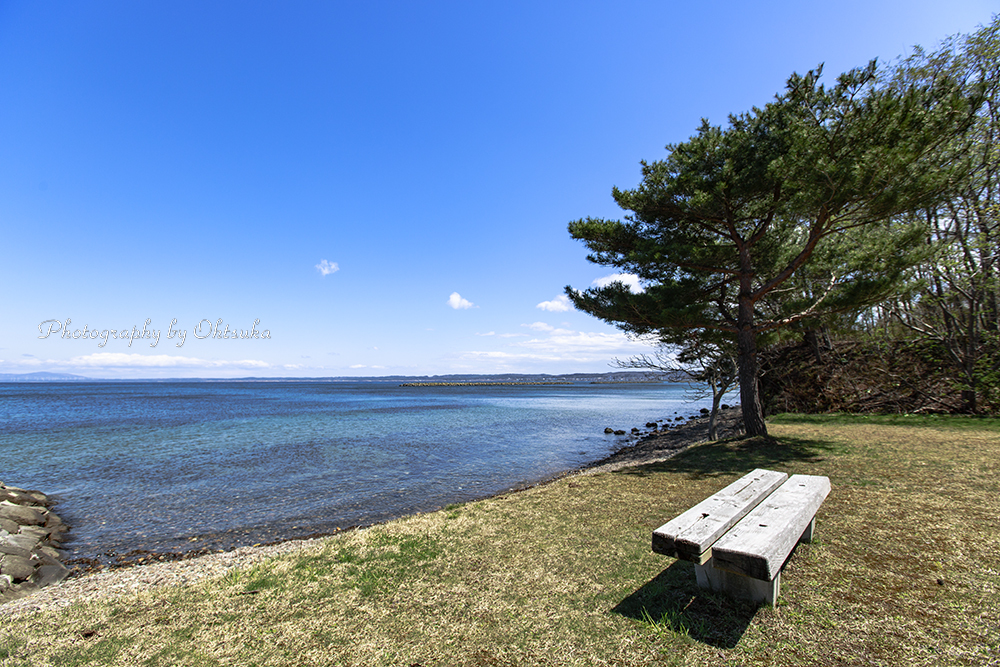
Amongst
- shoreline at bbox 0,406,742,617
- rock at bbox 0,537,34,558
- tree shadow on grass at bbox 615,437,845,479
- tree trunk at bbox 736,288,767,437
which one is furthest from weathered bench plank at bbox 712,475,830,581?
rock at bbox 0,537,34,558

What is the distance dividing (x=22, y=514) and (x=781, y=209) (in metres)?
18.4

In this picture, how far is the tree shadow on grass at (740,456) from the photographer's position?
9000 mm

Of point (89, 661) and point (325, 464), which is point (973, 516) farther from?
point (325, 464)

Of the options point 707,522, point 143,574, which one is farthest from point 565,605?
point 143,574

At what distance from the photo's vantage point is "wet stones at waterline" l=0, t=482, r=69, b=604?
5.98m

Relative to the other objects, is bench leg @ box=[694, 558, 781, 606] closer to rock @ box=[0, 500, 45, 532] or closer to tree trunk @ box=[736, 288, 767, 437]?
tree trunk @ box=[736, 288, 767, 437]

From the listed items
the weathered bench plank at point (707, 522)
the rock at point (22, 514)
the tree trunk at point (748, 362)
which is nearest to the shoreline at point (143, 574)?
the rock at point (22, 514)

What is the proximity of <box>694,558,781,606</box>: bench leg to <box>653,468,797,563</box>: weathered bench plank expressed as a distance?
1.00 feet

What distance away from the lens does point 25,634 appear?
12.3ft

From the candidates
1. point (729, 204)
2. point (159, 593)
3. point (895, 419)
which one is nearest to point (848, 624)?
point (159, 593)

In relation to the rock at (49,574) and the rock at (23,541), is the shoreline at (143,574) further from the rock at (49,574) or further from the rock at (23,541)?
the rock at (23,541)

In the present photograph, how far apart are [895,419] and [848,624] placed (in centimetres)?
1570

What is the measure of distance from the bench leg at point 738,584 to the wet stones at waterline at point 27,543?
8192 mm

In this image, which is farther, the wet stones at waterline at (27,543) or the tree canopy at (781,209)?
the tree canopy at (781,209)
